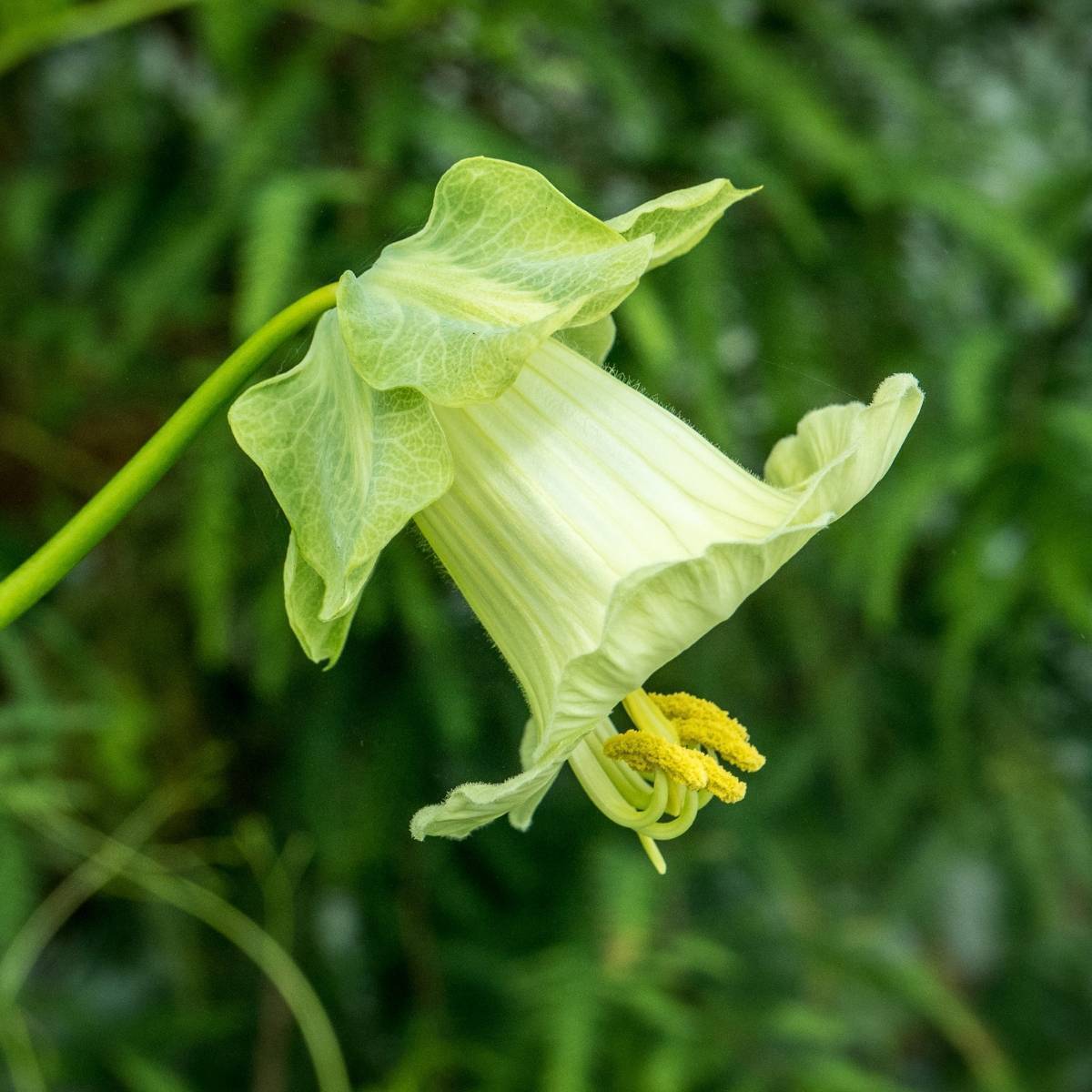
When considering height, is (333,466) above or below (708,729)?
above

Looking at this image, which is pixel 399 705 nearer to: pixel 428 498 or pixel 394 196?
pixel 394 196

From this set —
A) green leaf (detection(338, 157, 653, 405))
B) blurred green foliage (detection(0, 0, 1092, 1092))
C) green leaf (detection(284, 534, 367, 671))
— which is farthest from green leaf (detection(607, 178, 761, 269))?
blurred green foliage (detection(0, 0, 1092, 1092))

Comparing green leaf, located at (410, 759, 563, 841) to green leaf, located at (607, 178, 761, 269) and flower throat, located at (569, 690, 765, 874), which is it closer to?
flower throat, located at (569, 690, 765, 874)

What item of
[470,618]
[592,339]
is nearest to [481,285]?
[592,339]

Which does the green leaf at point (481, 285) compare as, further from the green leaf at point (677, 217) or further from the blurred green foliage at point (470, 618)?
the blurred green foliage at point (470, 618)

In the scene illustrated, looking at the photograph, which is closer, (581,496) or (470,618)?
(581,496)

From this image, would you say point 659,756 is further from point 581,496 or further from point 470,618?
point 470,618

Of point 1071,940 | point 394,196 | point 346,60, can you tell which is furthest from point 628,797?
point 1071,940
